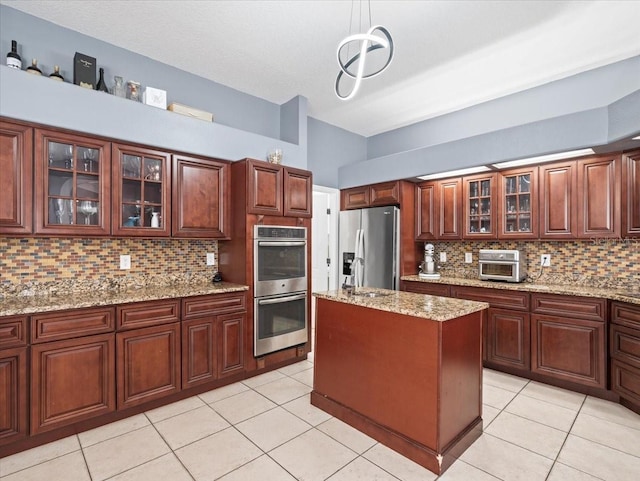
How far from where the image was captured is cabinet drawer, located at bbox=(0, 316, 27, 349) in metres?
2.10

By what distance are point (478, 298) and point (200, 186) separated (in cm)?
315

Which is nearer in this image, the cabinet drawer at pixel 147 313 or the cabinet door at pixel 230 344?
the cabinet drawer at pixel 147 313

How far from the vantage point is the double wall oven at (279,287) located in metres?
3.39

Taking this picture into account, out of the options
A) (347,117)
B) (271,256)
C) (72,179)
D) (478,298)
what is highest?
(347,117)

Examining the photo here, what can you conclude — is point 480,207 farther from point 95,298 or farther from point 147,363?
point 95,298

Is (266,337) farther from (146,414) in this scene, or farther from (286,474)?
(286,474)

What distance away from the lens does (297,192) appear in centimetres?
374

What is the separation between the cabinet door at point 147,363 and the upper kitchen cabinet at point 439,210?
124 inches

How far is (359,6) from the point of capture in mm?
2518

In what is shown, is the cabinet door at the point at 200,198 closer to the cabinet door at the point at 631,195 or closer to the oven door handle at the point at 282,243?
the oven door handle at the point at 282,243

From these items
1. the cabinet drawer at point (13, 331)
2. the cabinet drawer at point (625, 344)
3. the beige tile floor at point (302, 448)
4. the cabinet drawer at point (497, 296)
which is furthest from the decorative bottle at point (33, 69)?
the cabinet drawer at point (625, 344)

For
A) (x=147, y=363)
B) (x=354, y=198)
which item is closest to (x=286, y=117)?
(x=354, y=198)

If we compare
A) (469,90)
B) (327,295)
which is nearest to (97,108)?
(327,295)

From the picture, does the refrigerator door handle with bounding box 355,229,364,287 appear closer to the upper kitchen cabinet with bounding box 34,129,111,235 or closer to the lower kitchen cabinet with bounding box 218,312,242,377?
the lower kitchen cabinet with bounding box 218,312,242,377
